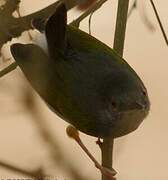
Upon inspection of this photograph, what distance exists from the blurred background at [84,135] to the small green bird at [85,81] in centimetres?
33

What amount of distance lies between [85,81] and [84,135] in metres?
0.43

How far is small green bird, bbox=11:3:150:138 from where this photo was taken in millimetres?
396

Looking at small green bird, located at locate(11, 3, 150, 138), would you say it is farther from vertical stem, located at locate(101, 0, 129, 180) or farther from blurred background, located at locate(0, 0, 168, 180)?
blurred background, located at locate(0, 0, 168, 180)

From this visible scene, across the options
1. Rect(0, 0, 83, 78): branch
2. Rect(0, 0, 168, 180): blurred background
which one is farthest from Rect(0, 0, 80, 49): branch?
Rect(0, 0, 168, 180): blurred background

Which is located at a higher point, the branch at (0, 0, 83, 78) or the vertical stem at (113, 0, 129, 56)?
the branch at (0, 0, 83, 78)

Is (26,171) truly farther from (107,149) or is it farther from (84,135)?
(107,149)

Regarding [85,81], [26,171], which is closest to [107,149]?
[85,81]

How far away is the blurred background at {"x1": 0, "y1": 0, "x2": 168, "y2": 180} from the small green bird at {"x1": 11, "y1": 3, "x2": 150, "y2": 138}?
0.33m

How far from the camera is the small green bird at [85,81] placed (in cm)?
40

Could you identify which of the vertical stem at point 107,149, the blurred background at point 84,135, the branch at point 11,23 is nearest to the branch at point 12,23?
the branch at point 11,23

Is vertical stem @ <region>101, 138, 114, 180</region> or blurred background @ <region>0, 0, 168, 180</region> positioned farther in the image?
blurred background @ <region>0, 0, 168, 180</region>

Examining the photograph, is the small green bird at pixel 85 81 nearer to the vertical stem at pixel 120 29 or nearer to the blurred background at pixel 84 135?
the vertical stem at pixel 120 29

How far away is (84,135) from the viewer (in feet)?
2.71

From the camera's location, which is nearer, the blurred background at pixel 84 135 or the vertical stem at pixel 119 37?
the vertical stem at pixel 119 37
